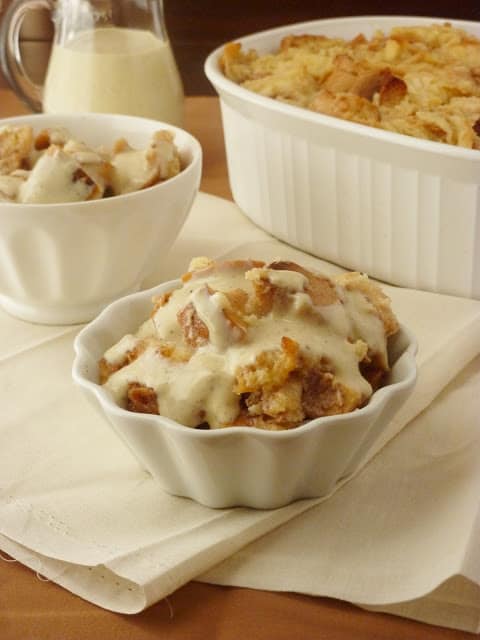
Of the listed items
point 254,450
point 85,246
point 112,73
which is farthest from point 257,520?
point 112,73

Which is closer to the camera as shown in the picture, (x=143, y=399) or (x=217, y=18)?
(x=143, y=399)

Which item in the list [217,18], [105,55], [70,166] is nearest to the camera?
[70,166]

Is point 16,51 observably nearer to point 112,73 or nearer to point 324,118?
point 112,73

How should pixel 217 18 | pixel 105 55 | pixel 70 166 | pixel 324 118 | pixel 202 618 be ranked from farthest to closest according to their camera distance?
1. pixel 217 18
2. pixel 105 55
3. pixel 324 118
4. pixel 70 166
5. pixel 202 618

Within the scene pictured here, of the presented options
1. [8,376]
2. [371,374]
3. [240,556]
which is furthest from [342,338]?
[8,376]

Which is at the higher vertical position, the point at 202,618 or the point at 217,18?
the point at 202,618

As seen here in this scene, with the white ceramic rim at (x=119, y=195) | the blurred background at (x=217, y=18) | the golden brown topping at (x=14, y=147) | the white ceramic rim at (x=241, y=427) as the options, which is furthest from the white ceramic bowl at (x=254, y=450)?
the blurred background at (x=217, y=18)

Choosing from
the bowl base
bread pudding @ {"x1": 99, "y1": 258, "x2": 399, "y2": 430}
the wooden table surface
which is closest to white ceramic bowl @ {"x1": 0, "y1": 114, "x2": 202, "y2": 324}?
the bowl base

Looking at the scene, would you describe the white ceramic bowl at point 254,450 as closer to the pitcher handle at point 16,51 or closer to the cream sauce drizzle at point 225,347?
the cream sauce drizzle at point 225,347
